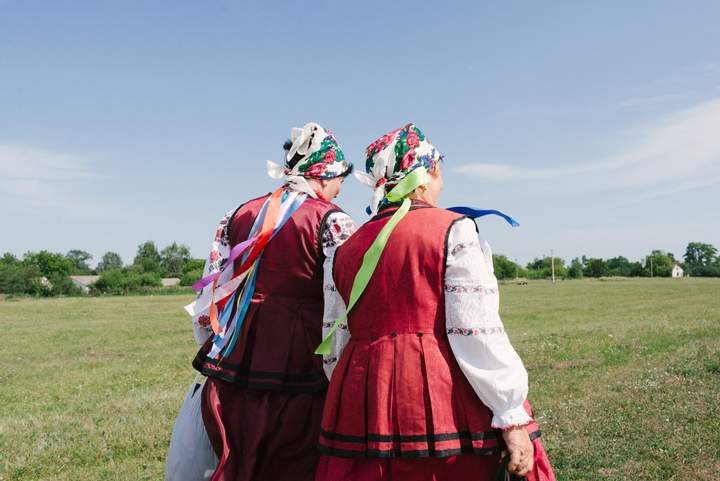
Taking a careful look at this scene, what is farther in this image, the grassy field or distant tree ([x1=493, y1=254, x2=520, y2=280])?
distant tree ([x1=493, y1=254, x2=520, y2=280])

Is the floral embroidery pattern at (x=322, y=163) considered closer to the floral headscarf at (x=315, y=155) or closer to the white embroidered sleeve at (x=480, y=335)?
the floral headscarf at (x=315, y=155)

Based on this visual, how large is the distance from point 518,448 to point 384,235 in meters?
0.83

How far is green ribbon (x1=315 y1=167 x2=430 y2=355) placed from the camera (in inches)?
91.2

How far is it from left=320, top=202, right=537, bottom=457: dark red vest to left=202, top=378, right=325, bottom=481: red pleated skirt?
458 mm

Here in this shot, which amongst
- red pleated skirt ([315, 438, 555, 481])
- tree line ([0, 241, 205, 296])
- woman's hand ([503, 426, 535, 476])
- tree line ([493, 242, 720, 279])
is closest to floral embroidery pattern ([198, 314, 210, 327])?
red pleated skirt ([315, 438, 555, 481])

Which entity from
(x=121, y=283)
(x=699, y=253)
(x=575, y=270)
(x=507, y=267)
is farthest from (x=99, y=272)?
(x=699, y=253)

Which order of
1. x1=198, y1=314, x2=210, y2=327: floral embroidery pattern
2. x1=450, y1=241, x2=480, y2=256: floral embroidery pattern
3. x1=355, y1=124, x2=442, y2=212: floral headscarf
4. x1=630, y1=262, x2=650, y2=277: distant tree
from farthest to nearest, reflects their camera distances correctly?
x1=630, y1=262, x2=650, y2=277: distant tree → x1=198, y1=314, x2=210, y2=327: floral embroidery pattern → x1=355, y1=124, x2=442, y2=212: floral headscarf → x1=450, y1=241, x2=480, y2=256: floral embroidery pattern

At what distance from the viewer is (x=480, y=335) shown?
2.15 meters

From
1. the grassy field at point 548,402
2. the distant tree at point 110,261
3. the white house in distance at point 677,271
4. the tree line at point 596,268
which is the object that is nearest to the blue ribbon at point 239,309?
the grassy field at point 548,402

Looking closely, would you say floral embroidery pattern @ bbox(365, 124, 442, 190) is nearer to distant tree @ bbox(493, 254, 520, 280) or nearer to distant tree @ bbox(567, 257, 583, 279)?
distant tree @ bbox(493, 254, 520, 280)

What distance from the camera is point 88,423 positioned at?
6.44 meters

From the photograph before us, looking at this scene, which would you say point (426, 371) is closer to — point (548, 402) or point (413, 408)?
point (413, 408)

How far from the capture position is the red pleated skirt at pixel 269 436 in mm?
2811

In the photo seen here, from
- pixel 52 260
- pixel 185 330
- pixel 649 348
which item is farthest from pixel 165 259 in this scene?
pixel 649 348
